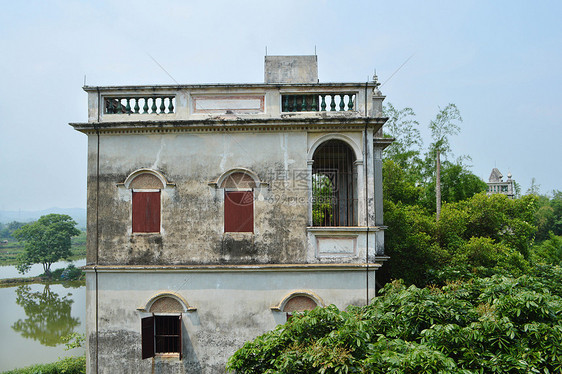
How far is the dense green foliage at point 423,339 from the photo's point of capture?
210 inches

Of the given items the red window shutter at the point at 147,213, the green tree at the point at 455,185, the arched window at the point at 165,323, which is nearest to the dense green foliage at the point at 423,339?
the arched window at the point at 165,323

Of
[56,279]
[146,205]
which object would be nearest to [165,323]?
[146,205]

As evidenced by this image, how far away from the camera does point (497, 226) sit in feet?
50.9

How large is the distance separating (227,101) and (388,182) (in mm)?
11756

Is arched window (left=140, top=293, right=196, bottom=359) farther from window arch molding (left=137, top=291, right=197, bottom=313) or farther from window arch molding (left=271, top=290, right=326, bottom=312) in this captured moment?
window arch molding (left=271, top=290, right=326, bottom=312)

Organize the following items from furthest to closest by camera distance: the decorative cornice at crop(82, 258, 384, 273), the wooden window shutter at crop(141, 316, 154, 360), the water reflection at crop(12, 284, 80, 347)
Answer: the water reflection at crop(12, 284, 80, 347)
the decorative cornice at crop(82, 258, 384, 273)
the wooden window shutter at crop(141, 316, 154, 360)

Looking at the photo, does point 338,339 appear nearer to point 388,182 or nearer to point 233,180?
point 233,180

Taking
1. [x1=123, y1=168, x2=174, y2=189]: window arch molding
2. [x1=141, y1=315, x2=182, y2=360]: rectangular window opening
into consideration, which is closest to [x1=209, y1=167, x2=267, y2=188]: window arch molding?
[x1=123, y1=168, x2=174, y2=189]: window arch molding

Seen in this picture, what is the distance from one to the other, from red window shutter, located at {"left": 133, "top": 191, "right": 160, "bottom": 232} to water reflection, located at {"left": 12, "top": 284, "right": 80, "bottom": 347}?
22342 mm

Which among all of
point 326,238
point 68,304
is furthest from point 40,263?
point 326,238

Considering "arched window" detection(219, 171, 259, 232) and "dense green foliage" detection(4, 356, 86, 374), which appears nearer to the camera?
"arched window" detection(219, 171, 259, 232)

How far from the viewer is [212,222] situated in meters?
8.34

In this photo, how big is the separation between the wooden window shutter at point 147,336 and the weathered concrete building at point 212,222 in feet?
0.09

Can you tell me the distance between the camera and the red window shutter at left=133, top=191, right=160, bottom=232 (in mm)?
8398
